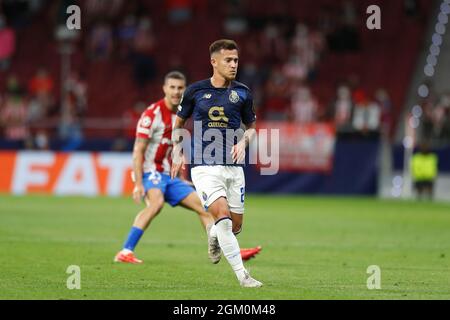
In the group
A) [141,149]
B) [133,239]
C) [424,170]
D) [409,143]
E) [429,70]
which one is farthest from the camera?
[429,70]

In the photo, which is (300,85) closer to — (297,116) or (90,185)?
(297,116)

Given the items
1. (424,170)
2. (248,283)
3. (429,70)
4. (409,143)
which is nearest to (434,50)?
(429,70)

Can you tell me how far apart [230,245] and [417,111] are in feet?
75.0

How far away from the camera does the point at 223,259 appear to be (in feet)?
43.3

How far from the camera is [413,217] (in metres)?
21.5

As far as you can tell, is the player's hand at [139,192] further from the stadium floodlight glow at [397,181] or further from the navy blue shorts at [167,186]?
the stadium floodlight glow at [397,181]

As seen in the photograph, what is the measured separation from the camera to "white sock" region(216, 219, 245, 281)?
1003cm

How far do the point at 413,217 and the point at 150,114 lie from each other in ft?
32.2

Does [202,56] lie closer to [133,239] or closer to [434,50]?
[434,50]

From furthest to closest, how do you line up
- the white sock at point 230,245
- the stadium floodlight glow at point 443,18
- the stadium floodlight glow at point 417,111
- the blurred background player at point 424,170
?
1. the stadium floodlight glow at point 443,18
2. the stadium floodlight glow at point 417,111
3. the blurred background player at point 424,170
4. the white sock at point 230,245

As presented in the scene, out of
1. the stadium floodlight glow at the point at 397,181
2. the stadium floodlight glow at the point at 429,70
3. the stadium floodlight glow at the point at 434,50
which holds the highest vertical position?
the stadium floodlight glow at the point at 434,50

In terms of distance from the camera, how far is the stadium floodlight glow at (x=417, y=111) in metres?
31.5

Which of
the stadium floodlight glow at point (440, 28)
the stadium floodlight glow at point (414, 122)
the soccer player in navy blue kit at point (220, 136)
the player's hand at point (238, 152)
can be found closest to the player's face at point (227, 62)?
the soccer player in navy blue kit at point (220, 136)

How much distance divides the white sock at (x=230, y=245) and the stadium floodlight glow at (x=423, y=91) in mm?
23707
